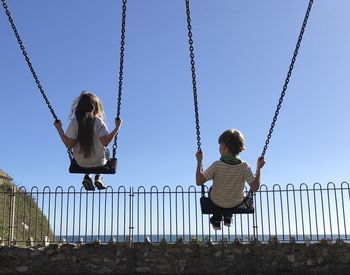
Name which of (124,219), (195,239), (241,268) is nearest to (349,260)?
(241,268)

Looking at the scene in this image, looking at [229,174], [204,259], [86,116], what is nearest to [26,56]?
[86,116]

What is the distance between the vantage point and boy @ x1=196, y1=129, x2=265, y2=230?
6.14 metres

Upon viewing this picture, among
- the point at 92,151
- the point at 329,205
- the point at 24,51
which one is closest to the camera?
the point at 92,151

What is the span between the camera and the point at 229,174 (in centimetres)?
614

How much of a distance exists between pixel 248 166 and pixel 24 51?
327cm

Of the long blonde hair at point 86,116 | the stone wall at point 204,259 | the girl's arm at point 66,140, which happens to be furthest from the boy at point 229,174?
the stone wall at point 204,259

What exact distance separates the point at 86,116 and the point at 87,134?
0.22 m

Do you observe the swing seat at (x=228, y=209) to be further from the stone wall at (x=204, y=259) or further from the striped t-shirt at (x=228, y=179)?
the stone wall at (x=204, y=259)

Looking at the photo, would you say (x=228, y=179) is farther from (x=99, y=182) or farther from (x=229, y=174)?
(x=99, y=182)

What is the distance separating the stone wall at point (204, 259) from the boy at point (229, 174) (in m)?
6.07

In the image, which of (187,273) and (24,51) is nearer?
(24,51)

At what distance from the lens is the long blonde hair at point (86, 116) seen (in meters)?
6.00

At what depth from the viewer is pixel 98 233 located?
12008 mm

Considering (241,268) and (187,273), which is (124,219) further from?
(241,268)
